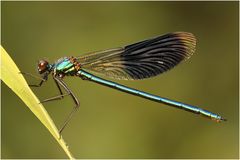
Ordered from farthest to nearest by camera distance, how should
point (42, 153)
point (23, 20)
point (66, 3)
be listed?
point (66, 3) < point (23, 20) < point (42, 153)

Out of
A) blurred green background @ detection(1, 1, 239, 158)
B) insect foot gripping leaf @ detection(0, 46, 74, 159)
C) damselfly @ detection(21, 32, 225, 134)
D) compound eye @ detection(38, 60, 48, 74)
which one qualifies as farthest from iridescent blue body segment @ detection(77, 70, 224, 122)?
insect foot gripping leaf @ detection(0, 46, 74, 159)

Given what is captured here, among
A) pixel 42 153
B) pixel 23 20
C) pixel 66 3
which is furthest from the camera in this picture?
pixel 66 3

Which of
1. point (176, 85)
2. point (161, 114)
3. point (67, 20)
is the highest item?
point (67, 20)

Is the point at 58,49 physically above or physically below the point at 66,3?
below

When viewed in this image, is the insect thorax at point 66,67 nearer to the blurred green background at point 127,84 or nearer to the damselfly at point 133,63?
the damselfly at point 133,63

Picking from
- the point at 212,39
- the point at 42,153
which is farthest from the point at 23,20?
the point at 212,39

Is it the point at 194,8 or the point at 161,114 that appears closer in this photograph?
the point at 161,114

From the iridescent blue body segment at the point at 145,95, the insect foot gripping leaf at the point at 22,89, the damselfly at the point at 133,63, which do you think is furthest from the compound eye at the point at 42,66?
the insect foot gripping leaf at the point at 22,89

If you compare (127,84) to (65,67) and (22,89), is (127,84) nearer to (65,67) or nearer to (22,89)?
(65,67)

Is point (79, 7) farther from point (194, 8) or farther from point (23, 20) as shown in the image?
point (194, 8)
